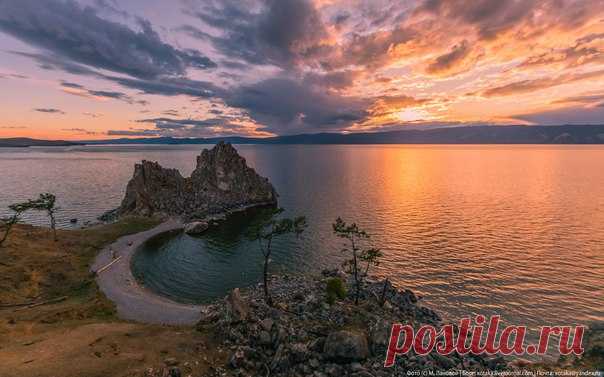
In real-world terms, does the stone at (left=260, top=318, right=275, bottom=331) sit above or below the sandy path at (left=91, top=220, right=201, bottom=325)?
above

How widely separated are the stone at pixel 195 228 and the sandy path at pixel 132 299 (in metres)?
20.6

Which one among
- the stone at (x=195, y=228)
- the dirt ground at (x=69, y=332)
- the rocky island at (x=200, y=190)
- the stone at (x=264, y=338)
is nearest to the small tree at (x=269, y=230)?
the stone at (x=264, y=338)

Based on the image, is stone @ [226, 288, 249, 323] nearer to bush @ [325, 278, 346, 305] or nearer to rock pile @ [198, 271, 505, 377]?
rock pile @ [198, 271, 505, 377]

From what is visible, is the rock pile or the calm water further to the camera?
the calm water

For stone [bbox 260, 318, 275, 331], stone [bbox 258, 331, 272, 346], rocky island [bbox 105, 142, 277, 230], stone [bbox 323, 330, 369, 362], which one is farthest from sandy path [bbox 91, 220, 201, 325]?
rocky island [bbox 105, 142, 277, 230]

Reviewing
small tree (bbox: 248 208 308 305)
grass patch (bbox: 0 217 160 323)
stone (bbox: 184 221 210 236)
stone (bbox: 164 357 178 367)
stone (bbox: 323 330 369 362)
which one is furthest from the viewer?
stone (bbox: 184 221 210 236)

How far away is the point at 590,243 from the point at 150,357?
102959 millimetres

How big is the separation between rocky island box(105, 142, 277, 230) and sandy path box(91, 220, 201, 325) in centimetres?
2951

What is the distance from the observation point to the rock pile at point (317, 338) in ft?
107

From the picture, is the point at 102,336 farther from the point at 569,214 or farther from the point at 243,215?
the point at 569,214

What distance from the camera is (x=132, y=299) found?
175ft

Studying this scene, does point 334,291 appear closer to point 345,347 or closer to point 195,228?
point 345,347

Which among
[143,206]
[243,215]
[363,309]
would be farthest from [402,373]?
[143,206]

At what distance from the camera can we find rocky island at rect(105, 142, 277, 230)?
111312 mm
